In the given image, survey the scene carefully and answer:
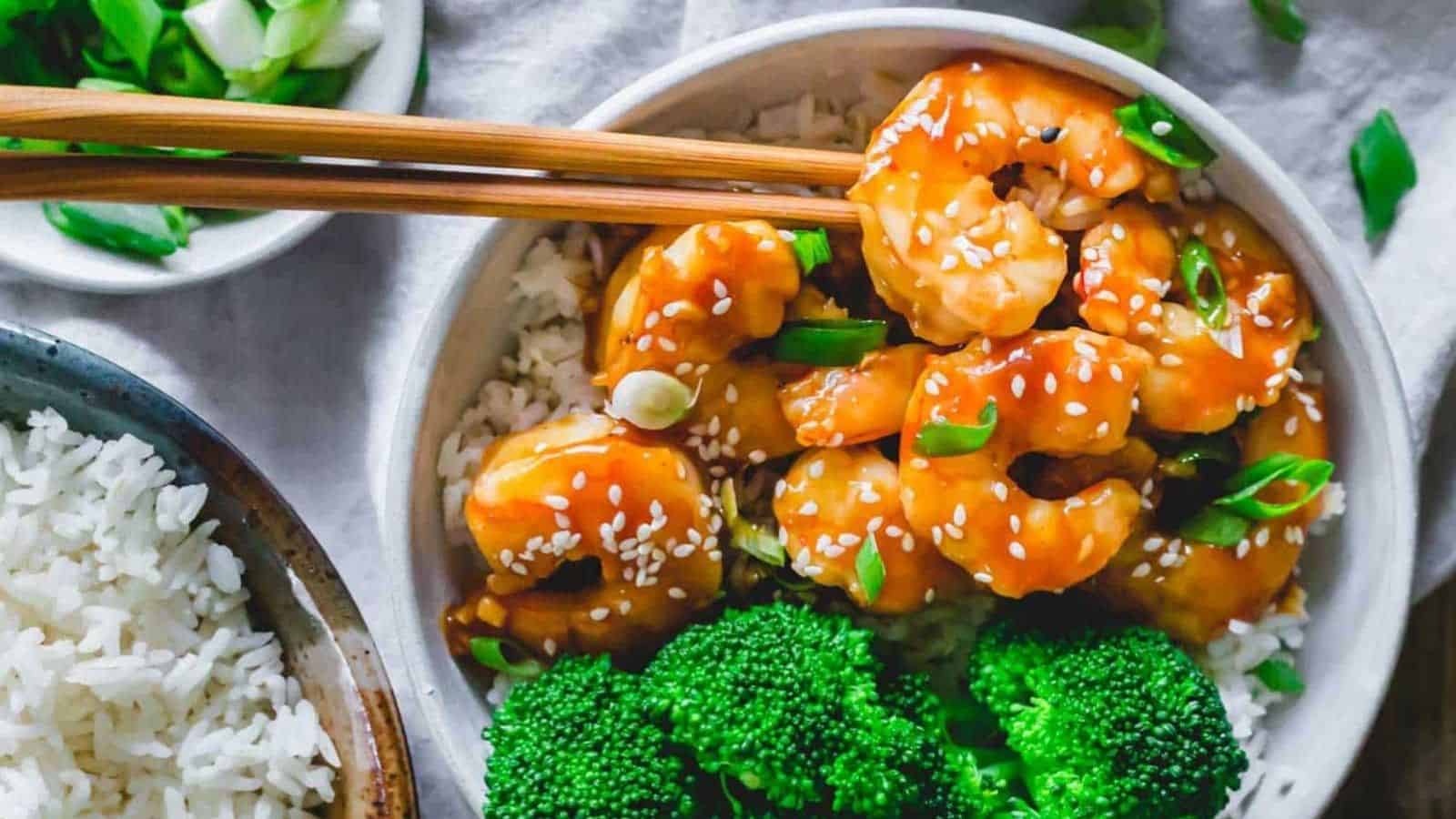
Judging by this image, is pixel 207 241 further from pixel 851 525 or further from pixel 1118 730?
pixel 1118 730

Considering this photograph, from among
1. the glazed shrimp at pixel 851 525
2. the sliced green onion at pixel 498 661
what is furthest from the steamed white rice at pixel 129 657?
the glazed shrimp at pixel 851 525

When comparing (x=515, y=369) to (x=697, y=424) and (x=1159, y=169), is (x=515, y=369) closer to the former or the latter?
(x=697, y=424)

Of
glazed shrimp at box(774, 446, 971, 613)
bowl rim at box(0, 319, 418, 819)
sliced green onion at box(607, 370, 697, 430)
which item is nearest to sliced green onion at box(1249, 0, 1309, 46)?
glazed shrimp at box(774, 446, 971, 613)

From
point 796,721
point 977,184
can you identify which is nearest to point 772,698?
point 796,721

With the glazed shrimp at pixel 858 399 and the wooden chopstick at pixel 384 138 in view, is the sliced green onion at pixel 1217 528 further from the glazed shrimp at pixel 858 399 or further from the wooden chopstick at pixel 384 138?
the wooden chopstick at pixel 384 138

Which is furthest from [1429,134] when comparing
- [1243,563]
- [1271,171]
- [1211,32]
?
[1243,563]

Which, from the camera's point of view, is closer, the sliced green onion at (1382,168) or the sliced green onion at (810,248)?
the sliced green onion at (810,248)
